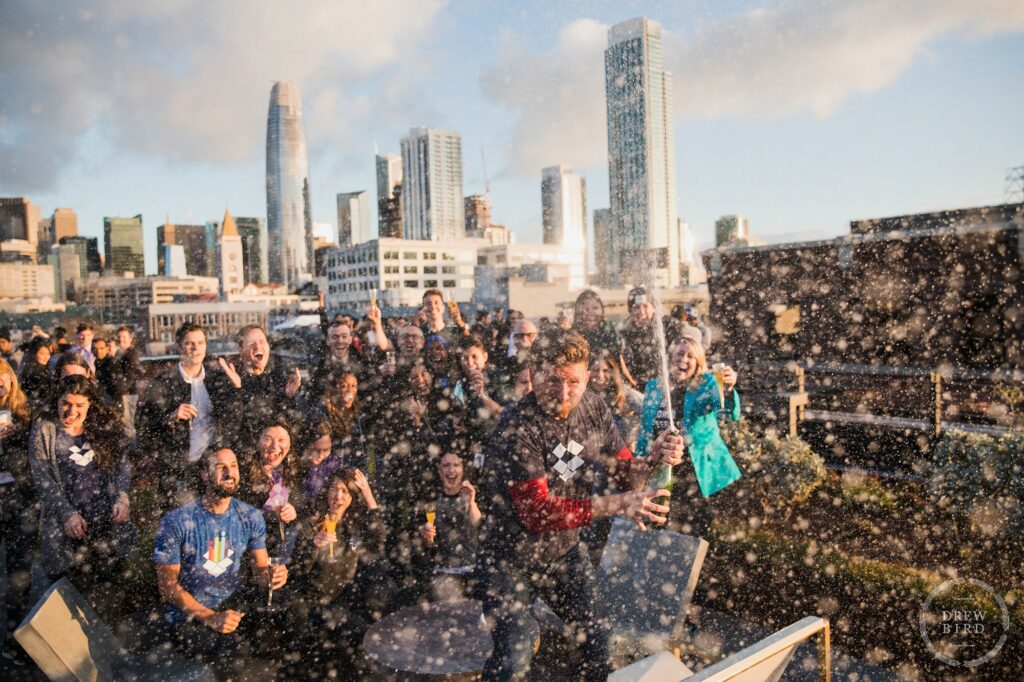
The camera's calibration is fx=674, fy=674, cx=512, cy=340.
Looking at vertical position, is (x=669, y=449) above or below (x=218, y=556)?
above

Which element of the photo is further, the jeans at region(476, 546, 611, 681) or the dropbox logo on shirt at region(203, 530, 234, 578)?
the dropbox logo on shirt at region(203, 530, 234, 578)

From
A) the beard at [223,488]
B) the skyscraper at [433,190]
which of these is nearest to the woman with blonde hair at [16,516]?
the beard at [223,488]

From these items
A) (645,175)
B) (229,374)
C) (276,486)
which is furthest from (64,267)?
(276,486)

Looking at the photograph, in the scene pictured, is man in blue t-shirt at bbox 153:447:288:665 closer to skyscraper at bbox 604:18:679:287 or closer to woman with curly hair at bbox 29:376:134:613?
woman with curly hair at bbox 29:376:134:613

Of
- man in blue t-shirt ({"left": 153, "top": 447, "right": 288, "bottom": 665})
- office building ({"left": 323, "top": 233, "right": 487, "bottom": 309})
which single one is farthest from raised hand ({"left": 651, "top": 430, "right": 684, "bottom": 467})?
office building ({"left": 323, "top": 233, "right": 487, "bottom": 309})

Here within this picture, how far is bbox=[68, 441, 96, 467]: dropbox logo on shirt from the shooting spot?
13.6ft

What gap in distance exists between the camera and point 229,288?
15412cm

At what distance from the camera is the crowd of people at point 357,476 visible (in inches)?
114

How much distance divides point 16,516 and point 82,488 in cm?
64

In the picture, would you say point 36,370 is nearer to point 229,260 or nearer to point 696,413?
point 696,413

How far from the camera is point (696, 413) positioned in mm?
4031

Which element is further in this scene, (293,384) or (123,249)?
(123,249)

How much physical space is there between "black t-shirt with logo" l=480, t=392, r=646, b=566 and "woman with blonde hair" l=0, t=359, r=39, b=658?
317 cm

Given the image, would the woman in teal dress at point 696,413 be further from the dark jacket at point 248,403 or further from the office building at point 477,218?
the office building at point 477,218
